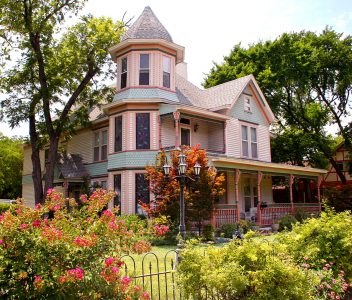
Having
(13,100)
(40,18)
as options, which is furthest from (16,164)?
(40,18)

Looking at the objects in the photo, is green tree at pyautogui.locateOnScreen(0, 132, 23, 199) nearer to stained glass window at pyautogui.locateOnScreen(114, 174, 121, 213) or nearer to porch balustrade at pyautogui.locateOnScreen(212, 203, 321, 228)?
stained glass window at pyautogui.locateOnScreen(114, 174, 121, 213)

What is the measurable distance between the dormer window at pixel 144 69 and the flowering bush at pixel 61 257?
1806 cm

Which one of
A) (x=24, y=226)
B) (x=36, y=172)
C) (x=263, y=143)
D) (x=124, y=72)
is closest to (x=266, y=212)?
(x=263, y=143)

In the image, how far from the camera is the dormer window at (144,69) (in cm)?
2228

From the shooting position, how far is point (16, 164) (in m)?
50.6

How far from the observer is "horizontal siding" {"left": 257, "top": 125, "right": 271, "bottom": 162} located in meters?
26.9

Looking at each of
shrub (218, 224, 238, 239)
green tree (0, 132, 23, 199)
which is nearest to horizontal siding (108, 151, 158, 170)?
shrub (218, 224, 238, 239)

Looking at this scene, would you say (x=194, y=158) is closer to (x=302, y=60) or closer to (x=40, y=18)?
(x=40, y=18)

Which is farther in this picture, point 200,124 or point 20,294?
point 200,124

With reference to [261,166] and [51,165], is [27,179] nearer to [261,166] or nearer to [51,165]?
[51,165]

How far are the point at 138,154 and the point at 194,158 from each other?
5.22 m

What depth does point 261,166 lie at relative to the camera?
22.5m

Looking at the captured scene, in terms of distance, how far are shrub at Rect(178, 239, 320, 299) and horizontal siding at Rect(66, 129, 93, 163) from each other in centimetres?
2149

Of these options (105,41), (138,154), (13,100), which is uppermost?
(105,41)
